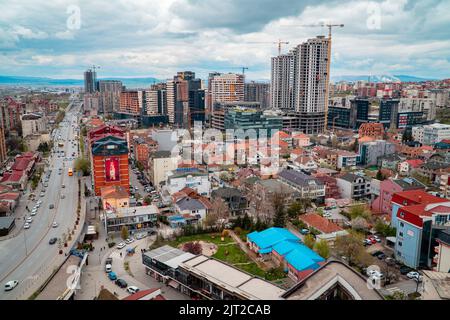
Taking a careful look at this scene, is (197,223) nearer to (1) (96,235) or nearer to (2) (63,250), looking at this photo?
(1) (96,235)

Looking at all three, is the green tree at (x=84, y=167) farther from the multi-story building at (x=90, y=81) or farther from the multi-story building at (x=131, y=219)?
the multi-story building at (x=90, y=81)

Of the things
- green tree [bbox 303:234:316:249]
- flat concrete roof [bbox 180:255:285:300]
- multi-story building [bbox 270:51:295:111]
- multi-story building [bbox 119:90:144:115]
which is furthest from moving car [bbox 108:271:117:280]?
multi-story building [bbox 119:90:144:115]

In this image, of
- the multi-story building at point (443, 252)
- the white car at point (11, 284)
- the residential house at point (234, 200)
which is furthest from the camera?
the residential house at point (234, 200)

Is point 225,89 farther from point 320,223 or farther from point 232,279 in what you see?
point 232,279

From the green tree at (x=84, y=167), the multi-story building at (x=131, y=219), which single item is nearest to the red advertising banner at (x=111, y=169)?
the multi-story building at (x=131, y=219)

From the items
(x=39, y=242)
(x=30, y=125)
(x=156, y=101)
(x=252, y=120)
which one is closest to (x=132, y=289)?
(x=39, y=242)

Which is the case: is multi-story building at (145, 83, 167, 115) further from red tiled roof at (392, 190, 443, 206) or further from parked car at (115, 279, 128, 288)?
parked car at (115, 279, 128, 288)
